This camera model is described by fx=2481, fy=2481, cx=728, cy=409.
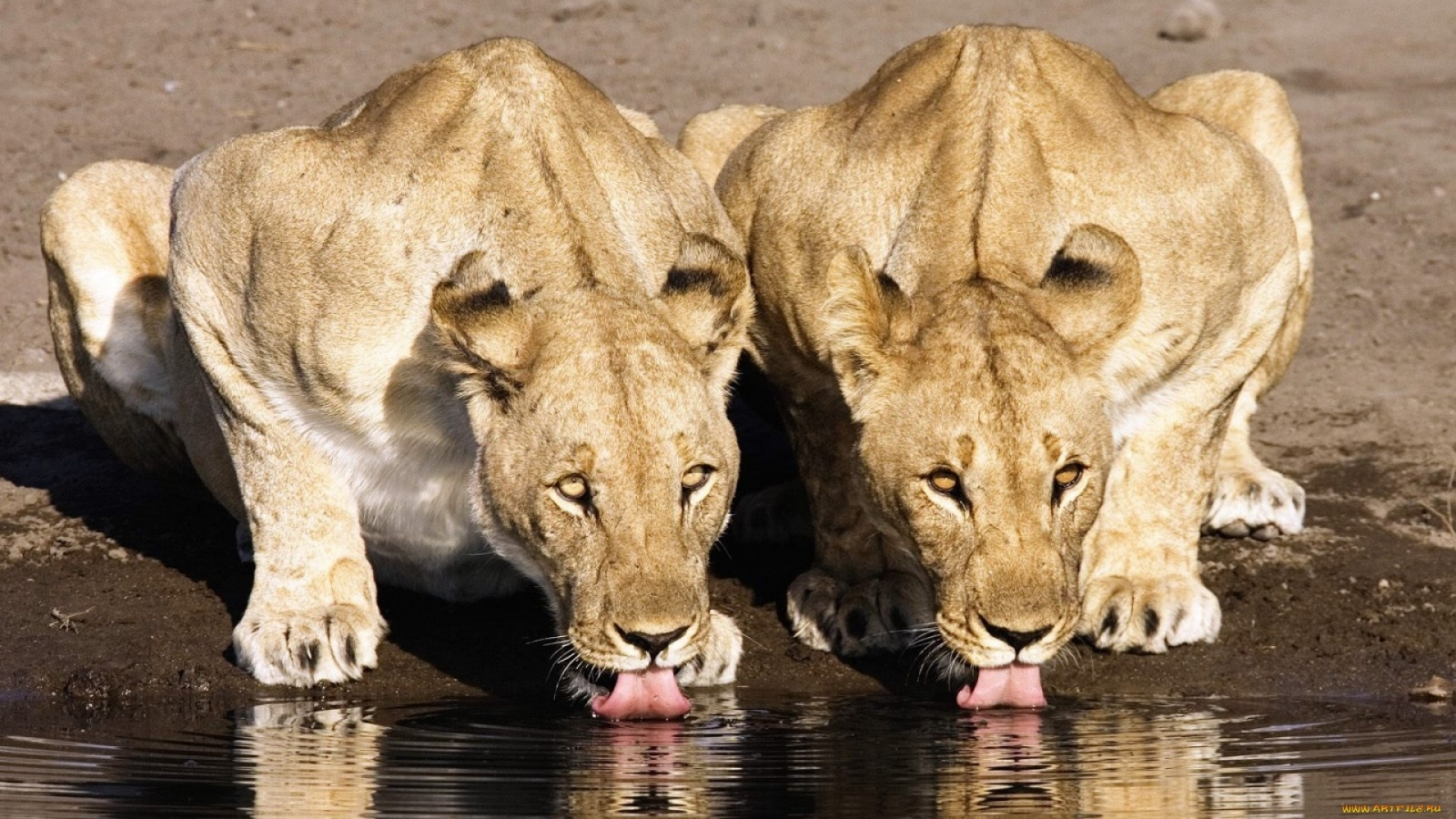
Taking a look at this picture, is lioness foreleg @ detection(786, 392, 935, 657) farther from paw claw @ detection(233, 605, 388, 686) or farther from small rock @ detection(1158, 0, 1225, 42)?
small rock @ detection(1158, 0, 1225, 42)

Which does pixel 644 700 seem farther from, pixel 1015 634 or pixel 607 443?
pixel 1015 634

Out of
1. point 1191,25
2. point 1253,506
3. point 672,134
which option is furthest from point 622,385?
point 1191,25

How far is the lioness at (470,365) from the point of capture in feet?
19.7

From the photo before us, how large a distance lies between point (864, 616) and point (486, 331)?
164cm

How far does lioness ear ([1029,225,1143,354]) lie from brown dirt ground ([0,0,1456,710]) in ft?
3.48

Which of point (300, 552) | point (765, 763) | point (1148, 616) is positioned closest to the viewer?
point (765, 763)

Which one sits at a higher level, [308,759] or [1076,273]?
[1076,273]

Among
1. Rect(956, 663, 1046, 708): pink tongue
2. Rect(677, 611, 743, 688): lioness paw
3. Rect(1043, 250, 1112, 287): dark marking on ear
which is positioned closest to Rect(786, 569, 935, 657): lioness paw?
Rect(677, 611, 743, 688): lioness paw

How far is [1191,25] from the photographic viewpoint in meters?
14.4

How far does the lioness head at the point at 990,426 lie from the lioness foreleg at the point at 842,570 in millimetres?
667

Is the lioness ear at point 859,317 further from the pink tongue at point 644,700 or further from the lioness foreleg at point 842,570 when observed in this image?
the pink tongue at point 644,700

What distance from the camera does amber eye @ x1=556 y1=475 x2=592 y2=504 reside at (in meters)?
5.98

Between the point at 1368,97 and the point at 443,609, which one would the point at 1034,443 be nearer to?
the point at 443,609

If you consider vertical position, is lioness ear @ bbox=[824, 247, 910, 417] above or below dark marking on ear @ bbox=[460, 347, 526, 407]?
above
